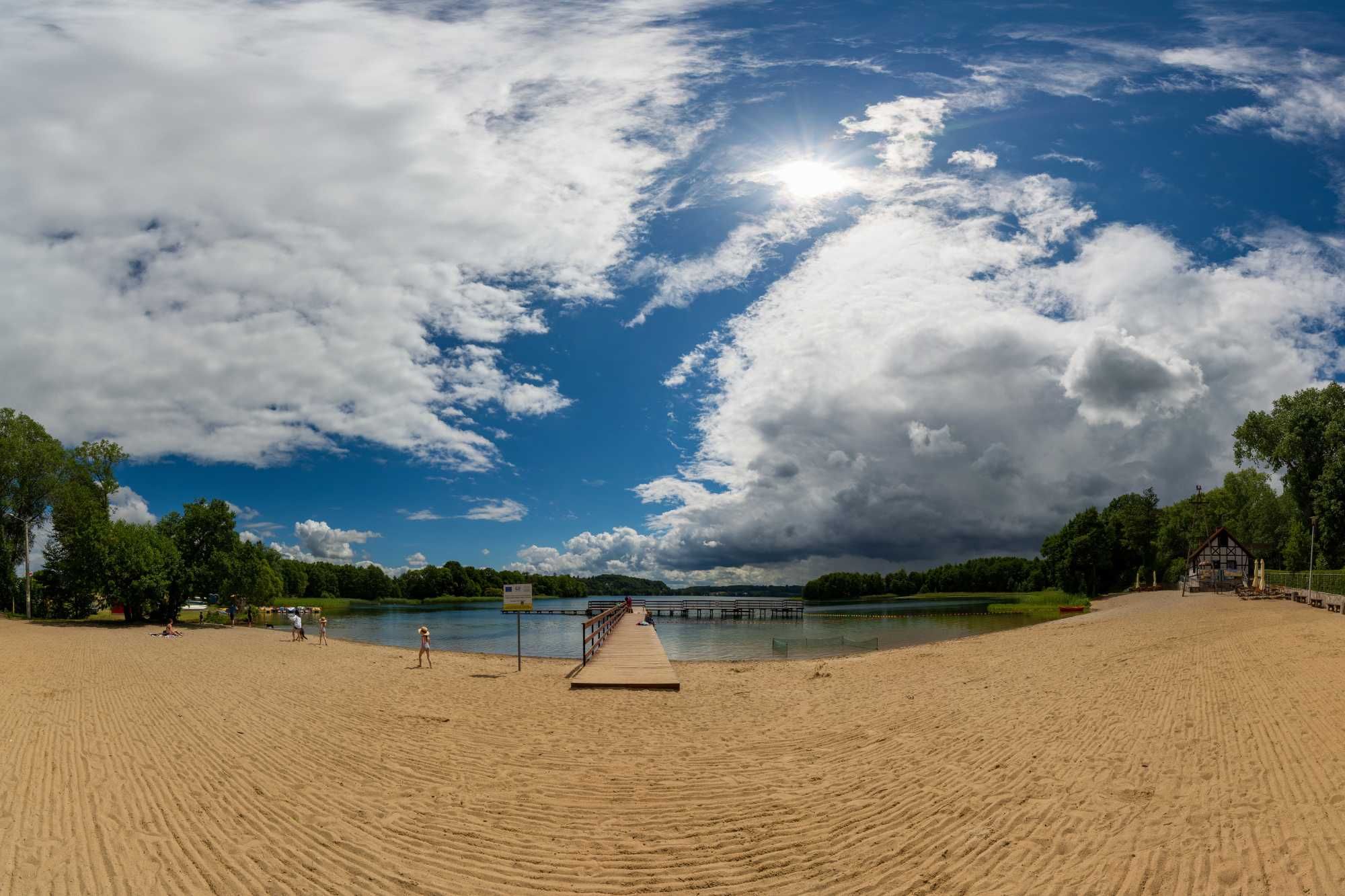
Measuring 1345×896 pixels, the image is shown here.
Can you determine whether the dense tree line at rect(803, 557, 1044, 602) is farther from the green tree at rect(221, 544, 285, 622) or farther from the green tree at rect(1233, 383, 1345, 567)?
the green tree at rect(221, 544, 285, 622)

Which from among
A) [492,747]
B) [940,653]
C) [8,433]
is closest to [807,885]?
[492,747]

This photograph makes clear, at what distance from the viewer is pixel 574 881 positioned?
6.43 meters

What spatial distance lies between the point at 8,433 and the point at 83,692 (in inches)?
1507

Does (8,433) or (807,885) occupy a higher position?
(8,433)

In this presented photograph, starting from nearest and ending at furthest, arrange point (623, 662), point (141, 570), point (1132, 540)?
1. point (623, 662)
2. point (141, 570)
3. point (1132, 540)

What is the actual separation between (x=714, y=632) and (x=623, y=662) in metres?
32.5

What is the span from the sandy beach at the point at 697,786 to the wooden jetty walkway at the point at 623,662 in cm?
126

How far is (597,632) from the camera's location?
26.0 meters

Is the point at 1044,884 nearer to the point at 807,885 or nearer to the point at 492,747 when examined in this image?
the point at 807,885

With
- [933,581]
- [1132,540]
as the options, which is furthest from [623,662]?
[933,581]

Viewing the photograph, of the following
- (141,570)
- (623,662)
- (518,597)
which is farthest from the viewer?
(141,570)

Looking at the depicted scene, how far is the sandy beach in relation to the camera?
657cm

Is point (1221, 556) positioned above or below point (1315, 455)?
below

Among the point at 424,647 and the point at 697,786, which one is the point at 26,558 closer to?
the point at 424,647
